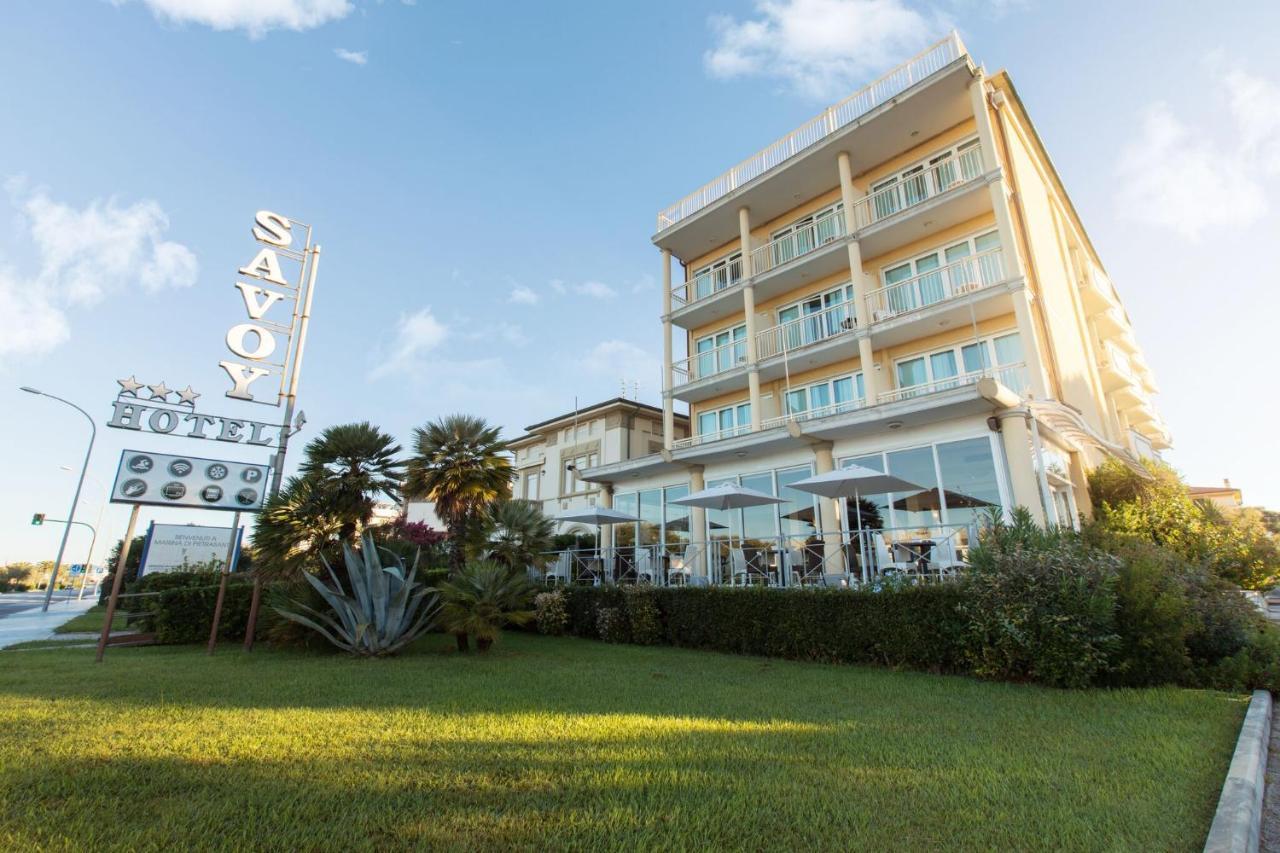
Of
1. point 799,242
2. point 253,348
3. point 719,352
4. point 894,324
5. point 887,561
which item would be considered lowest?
point 887,561

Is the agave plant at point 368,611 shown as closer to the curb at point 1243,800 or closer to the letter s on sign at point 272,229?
the curb at point 1243,800

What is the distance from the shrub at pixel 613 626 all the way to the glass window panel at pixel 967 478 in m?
7.04

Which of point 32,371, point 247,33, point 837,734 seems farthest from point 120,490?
point 837,734

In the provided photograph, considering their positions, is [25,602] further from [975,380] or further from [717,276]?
[975,380]

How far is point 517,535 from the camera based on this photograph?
13.6 m

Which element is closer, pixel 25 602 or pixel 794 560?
pixel 794 560

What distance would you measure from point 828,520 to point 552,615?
687 cm

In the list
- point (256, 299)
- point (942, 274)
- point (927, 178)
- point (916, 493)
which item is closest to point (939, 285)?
point (942, 274)

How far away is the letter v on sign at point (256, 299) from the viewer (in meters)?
18.6

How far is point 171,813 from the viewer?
269 cm

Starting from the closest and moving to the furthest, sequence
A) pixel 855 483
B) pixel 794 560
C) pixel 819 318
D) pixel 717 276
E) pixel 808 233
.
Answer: pixel 855 483 → pixel 794 560 → pixel 819 318 → pixel 808 233 → pixel 717 276

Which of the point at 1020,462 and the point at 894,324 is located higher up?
the point at 894,324

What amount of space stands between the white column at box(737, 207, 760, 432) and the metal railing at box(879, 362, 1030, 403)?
140 inches

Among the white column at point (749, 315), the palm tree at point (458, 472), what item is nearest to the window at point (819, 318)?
the white column at point (749, 315)
